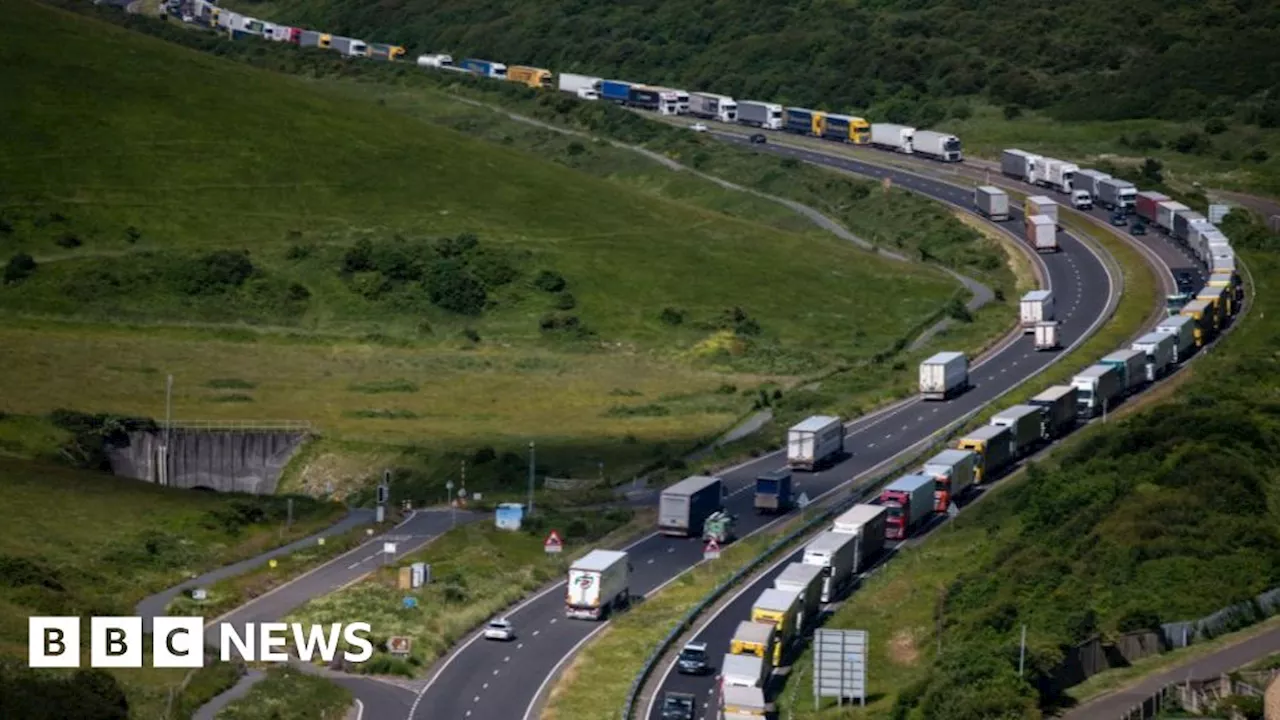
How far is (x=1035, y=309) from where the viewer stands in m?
165

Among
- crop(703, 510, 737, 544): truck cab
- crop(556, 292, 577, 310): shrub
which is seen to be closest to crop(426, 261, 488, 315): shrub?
crop(556, 292, 577, 310): shrub

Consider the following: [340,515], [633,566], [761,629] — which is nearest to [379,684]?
[761,629]

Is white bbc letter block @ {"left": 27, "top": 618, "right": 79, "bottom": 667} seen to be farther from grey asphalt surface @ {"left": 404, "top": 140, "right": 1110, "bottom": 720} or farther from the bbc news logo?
grey asphalt surface @ {"left": 404, "top": 140, "right": 1110, "bottom": 720}

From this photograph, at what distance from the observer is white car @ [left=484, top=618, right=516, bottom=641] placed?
3814 inches

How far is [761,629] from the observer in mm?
92188

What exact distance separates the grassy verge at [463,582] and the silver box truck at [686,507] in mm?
2098

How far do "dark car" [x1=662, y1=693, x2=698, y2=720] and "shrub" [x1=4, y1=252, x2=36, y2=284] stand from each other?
106951 mm

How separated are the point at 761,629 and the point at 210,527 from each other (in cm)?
3529

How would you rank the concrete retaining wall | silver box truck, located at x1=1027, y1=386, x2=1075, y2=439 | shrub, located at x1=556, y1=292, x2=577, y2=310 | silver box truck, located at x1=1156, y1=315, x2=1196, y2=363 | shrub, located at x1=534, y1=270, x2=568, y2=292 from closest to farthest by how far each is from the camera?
silver box truck, located at x1=1027, y1=386, x2=1075, y2=439, the concrete retaining wall, silver box truck, located at x1=1156, y1=315, x2=1196, y2=363, shrub, located at x1=556, y1=292, x2=577, y2=310, shrub, located at x1=534, y1=270, x2=568, y2=292

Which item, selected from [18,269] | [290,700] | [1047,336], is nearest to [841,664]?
[290,700]

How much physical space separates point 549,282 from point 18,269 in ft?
139

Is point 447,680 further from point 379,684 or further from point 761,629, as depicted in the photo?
point 761,629

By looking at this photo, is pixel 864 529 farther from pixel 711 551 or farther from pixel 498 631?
pixel 498 631

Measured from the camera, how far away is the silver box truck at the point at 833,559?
104 m
